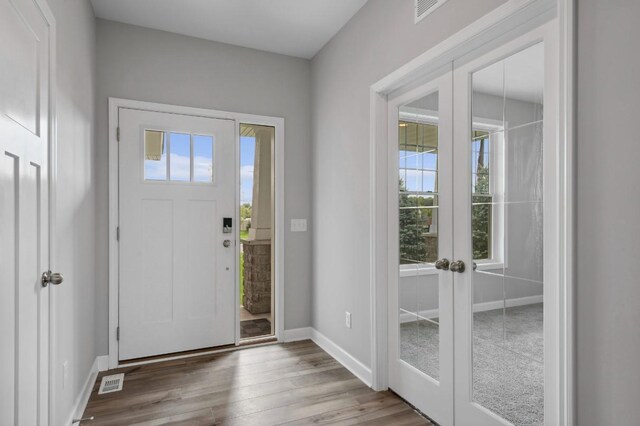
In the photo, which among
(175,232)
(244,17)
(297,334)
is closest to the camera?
(244,17)

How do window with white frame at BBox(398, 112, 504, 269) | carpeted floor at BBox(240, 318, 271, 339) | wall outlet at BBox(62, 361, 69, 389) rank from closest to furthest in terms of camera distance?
window with white frame at BBox(398, 112, 504, 269) < wall outlet at BBox(62, 361, 69, 389) < carpeted floor at BBox(240, 318, 271, 339)

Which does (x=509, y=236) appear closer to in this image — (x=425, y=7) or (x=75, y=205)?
(x=425, y=7)

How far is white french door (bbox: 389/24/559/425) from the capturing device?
154 centimetres

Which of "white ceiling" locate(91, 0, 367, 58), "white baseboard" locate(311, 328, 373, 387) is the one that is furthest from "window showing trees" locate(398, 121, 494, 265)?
"white ceiling" locate(91, 0, 367, 58)

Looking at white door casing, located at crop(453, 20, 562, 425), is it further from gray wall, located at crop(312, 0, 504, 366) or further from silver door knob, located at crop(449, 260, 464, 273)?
gray wall, located at crop(312, 0, 504, 366)

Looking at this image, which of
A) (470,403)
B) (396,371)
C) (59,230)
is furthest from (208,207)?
(470,403)

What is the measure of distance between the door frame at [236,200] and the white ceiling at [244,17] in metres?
0.64

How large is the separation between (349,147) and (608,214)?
6.24ft

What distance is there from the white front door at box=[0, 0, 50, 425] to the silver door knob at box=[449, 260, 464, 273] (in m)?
1.92

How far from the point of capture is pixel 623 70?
120cm

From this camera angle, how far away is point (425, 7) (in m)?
2.07

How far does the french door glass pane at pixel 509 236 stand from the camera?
157cm

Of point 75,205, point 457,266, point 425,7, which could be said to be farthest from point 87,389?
point 425,7

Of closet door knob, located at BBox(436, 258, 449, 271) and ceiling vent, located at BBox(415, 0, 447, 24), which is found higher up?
ceiling vent, located at BBox(415, 0, 447, 24)
